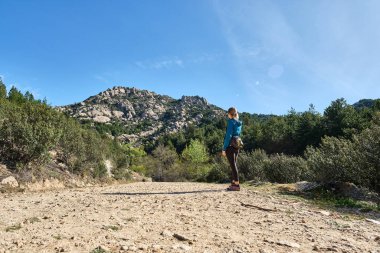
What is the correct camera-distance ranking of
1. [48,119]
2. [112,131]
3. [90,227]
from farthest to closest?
[112,131] < [48,119] < [90,227]

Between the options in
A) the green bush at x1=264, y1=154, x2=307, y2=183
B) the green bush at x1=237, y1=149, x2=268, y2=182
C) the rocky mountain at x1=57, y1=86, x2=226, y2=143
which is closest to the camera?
the green bush at x1=264, y1=154, x2=307, y2=183

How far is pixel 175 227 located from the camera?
5.39 m

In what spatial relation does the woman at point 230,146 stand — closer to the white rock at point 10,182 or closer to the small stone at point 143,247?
the small stone at point 143,247

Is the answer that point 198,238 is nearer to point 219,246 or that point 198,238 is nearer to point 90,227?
point 219,246

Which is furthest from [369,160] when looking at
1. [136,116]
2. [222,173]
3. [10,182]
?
[136,116]

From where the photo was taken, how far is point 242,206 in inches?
299

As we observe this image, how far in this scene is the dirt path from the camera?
4410 millimetres

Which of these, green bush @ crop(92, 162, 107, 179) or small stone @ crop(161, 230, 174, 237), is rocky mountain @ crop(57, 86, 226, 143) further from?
small stone @ crop(161, 230, 174, 237)

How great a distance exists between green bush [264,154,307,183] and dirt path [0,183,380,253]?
504 inches

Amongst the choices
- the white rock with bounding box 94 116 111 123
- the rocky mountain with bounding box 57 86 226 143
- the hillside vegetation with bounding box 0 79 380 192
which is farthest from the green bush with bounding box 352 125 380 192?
the white rock with bounding box 94 116 111 123

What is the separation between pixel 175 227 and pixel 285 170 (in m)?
16.9

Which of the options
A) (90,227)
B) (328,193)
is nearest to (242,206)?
(90,227)

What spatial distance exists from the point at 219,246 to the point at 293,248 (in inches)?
41.6

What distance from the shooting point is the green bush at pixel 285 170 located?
20.3 m
